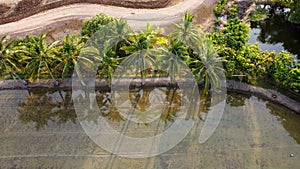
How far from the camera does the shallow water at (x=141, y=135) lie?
2378 centimetres

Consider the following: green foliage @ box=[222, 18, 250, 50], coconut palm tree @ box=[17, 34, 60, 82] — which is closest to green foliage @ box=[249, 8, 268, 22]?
green foliage @ box=[222, 18, 250, 50]

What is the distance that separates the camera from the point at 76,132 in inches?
1025

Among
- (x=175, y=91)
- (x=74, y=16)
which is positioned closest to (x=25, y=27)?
(x=74, y=16)

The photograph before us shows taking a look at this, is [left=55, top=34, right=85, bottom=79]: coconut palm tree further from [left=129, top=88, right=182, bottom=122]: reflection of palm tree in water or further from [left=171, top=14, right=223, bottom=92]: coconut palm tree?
[left=171, top=14, right=223, bottom=92]: coconut palm tree

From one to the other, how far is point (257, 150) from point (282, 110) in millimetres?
5538

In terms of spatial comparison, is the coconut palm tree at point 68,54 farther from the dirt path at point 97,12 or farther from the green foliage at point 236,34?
the green foliage at point 236,34

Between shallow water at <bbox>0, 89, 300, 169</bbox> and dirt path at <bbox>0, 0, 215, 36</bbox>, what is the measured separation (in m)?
10.4

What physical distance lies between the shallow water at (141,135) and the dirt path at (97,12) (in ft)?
34.2

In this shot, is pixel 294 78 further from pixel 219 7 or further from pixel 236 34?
pixel 219 7

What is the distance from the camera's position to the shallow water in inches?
936

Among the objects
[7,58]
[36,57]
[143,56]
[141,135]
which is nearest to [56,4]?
[7,58]

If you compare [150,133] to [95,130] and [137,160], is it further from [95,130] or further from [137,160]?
[95,130]

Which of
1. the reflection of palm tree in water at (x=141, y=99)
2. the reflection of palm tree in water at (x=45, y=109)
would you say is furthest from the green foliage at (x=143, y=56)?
the reflection of palm tree in water at (x=45, y=109)

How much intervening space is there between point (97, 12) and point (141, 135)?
63.3 feet
